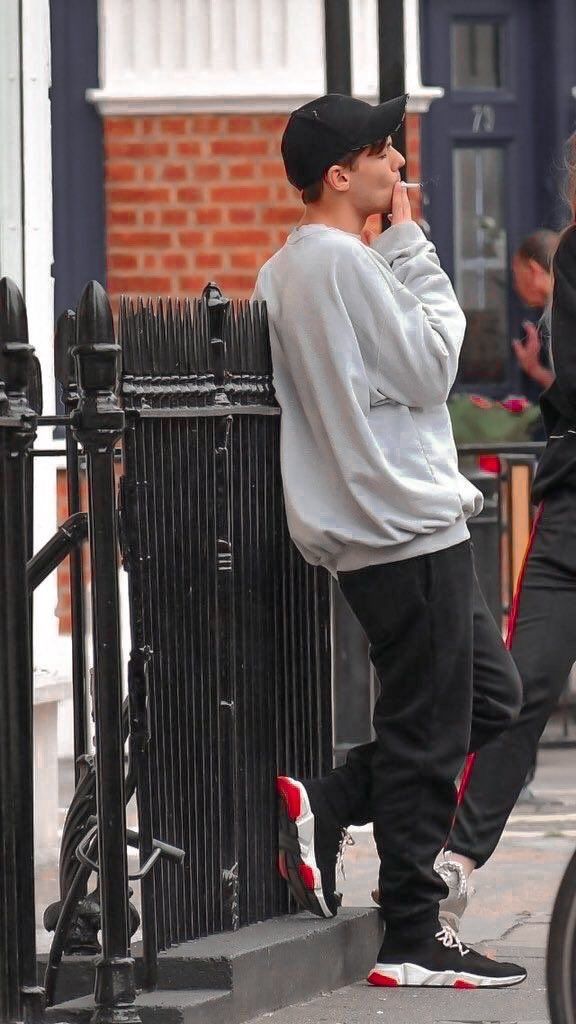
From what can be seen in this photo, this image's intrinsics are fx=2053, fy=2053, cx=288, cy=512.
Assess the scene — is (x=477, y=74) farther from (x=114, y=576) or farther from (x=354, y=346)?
(x=114, y=576)

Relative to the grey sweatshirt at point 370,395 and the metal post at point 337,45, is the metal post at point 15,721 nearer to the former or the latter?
the grey sweatshirt at point 370,395

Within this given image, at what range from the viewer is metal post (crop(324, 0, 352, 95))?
5.51 meters

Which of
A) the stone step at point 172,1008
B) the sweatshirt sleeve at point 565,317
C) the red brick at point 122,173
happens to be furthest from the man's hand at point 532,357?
the stone step at point 172,1008

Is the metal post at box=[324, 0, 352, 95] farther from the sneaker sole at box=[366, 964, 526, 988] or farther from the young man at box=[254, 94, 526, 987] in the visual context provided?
the sneaker sole at box=[366, 964, 526, 988]

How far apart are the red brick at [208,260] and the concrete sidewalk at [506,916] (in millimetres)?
2511

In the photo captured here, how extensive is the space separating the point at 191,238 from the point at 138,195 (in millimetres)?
296

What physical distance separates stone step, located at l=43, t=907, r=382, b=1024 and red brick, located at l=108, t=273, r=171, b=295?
450cm

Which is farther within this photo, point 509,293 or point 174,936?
point 509,293

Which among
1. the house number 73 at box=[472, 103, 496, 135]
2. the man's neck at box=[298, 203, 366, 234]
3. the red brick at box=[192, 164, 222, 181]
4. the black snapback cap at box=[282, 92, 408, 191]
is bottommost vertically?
the man's neck at box=[298, 203, 366, 234]

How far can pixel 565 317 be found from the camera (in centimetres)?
513

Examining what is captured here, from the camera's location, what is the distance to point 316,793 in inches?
180

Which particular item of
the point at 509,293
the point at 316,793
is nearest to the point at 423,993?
the point at 316,793

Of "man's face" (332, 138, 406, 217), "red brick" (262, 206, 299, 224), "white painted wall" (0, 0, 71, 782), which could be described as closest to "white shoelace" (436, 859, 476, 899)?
"man's face" (332, 138, 406, 217)

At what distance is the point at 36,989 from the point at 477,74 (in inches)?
260
